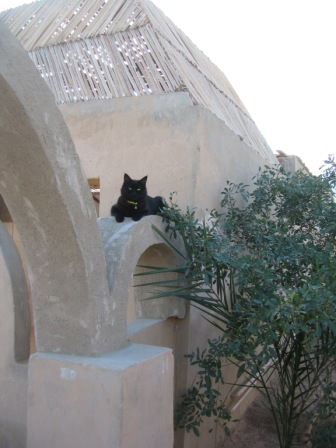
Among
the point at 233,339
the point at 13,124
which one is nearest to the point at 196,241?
the point at 233,339

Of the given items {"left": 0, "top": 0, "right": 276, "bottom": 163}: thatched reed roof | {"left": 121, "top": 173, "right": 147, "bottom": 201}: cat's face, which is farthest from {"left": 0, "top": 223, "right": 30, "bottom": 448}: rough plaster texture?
{"left": 0, "top": 0, "right": 276, "bottom": 163}: thatched reed roof

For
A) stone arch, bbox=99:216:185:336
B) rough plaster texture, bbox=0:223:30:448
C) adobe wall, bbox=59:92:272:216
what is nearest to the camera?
stone arch, bbox=99:216:185:336

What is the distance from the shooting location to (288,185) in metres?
5.61

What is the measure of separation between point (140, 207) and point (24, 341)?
1.43 meters

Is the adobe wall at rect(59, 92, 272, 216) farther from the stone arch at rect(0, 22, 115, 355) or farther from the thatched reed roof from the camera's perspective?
the stone arch at rect(0, 22, 115, 355)

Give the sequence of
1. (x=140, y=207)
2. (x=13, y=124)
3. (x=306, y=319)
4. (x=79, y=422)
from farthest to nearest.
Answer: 1. (x=140, y=207)
2. (x=306, y=319)
3. (x=79, y=422)
4. (x=13, y=124)

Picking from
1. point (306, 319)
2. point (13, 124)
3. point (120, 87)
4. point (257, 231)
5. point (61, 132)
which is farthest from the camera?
point (120, 87)

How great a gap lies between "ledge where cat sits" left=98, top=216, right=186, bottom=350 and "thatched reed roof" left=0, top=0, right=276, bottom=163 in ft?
6.14

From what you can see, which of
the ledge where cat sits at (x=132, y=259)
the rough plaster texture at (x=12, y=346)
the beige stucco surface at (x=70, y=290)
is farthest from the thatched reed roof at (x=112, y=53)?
the rough plaster texture at (x=12, y=346)

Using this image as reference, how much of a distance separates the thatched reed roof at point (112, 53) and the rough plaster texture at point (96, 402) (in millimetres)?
3265

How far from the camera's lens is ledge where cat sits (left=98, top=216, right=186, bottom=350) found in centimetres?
340

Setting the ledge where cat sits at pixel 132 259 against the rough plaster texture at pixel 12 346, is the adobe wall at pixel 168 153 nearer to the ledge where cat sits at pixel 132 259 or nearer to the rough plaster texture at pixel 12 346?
the ledge where cat sits at pixel 132 259

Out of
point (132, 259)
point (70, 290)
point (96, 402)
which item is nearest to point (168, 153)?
point (132, 259)

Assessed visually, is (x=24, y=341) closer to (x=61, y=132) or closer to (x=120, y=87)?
(x=61, y=132)
